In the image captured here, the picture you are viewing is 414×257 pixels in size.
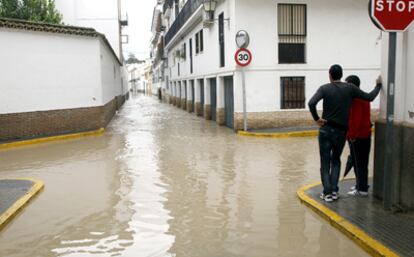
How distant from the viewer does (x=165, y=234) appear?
18.0ft

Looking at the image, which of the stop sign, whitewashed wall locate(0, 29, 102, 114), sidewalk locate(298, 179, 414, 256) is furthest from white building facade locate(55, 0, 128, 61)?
the stop sign

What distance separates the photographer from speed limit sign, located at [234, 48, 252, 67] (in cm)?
1488

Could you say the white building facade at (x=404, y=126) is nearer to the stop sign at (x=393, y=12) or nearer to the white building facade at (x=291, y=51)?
the stop sign at (x=393, y=12)

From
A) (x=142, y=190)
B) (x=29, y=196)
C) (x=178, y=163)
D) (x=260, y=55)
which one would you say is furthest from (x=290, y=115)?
(x=29, y=196)

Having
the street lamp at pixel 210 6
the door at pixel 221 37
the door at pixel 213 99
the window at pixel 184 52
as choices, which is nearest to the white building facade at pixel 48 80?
the street lamp at pixel 210 6

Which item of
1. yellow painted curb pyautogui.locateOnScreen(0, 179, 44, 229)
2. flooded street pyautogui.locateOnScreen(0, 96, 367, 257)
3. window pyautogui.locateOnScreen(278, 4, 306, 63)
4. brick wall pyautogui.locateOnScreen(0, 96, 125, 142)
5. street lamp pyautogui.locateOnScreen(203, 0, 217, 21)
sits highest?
street lamp pyautogui.locateOnScreen(203, 0, 217, 21)

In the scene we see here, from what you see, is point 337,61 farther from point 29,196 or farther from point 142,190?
point 29,196

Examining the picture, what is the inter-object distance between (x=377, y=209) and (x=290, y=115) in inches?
394

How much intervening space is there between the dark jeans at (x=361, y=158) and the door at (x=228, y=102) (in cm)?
1045

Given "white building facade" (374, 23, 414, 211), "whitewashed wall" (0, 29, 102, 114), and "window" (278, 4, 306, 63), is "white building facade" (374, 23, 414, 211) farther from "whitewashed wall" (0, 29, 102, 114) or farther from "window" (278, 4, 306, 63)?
"whitewashed wall" (0, 29, 102, 114)

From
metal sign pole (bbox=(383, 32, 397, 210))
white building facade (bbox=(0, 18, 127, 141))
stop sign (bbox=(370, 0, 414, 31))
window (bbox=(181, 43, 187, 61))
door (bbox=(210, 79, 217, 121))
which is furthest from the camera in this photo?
window (bbox=(181, 43, 187, 61))

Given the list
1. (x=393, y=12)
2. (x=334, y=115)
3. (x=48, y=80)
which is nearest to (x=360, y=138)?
(x=334, y=115)

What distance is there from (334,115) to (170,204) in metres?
2.74

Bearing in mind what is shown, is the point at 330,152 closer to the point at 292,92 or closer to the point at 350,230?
the point at 350,230
